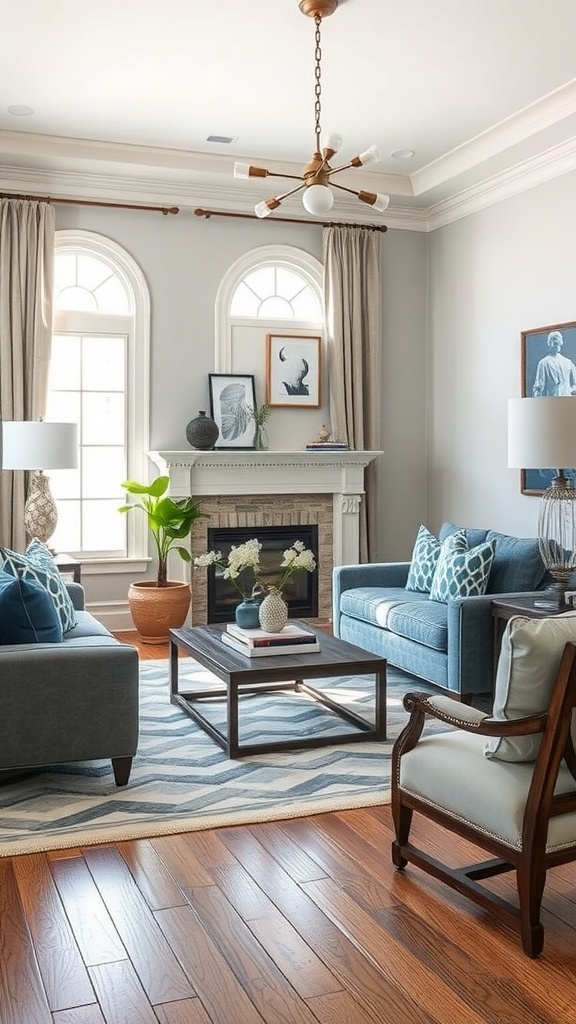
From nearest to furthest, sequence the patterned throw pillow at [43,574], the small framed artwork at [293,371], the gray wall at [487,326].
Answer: the patterned throw pillow at [43,574] → the gray wall at [487,326] → the small framed artwork at [293,371]

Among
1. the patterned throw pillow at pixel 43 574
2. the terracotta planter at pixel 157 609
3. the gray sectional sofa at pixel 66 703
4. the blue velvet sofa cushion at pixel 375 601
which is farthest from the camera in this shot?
the terracotta planter at pixel 157 609

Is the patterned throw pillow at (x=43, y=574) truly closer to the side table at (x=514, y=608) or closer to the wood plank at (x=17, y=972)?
the wood plank at (x=17, y=972)

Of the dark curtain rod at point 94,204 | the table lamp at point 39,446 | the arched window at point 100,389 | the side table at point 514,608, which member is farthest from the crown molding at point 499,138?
the table lamp at point 39,446

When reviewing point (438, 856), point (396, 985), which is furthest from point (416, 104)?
point (396, 985)

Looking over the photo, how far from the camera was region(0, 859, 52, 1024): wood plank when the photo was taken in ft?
7.17

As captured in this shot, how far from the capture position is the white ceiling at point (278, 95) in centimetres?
450

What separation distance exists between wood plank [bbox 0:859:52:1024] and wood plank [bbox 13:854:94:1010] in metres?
0.02

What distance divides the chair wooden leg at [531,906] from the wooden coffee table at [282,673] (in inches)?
66.3

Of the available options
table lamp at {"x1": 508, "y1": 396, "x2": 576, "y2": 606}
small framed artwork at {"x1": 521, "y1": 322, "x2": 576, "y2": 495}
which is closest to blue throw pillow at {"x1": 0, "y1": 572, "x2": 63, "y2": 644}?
table lamp at {"x1": 508, "y1": 396, "x2": 576, "y2": 606}

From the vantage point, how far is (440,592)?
519 cm

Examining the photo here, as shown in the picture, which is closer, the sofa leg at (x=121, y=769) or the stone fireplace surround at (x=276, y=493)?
the sofa leg at (x=121, y=769)

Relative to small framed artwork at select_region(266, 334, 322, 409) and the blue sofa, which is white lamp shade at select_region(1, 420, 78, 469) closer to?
the blue sofa

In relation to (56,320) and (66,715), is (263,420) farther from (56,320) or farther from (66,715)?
(66,715)

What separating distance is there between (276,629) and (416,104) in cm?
319
